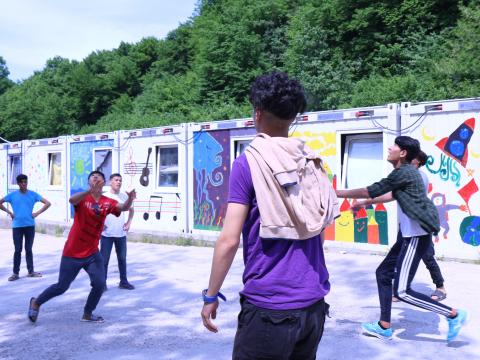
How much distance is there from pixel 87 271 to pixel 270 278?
14.3 ft

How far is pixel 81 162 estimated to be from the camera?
57.4 ft

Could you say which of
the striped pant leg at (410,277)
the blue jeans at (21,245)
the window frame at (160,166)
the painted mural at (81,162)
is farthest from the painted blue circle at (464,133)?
the painted mural at (81,162)

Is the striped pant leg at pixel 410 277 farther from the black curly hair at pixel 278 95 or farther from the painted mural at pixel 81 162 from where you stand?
the painted mural at pixel 81 162

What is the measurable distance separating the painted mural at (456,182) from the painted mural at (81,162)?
9.83 meters

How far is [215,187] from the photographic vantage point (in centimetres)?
1356

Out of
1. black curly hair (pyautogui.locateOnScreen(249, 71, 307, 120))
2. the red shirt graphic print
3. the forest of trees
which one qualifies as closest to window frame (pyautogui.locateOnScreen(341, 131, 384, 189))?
the forest of trees

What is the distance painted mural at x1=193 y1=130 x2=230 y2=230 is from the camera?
523 inches

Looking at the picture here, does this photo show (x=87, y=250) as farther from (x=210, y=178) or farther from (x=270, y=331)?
(x=210, y=178)

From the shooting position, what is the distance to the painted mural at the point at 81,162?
673 inches

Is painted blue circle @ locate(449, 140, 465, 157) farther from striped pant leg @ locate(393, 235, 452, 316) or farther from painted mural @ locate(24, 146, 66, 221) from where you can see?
painted mural @ locate(24, 146, 66, 221)

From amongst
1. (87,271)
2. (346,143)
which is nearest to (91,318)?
(87,271)

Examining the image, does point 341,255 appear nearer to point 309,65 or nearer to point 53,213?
point 53,213

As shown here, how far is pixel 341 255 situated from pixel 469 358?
19.7ft

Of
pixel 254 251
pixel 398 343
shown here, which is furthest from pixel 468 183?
pixel 254 251
